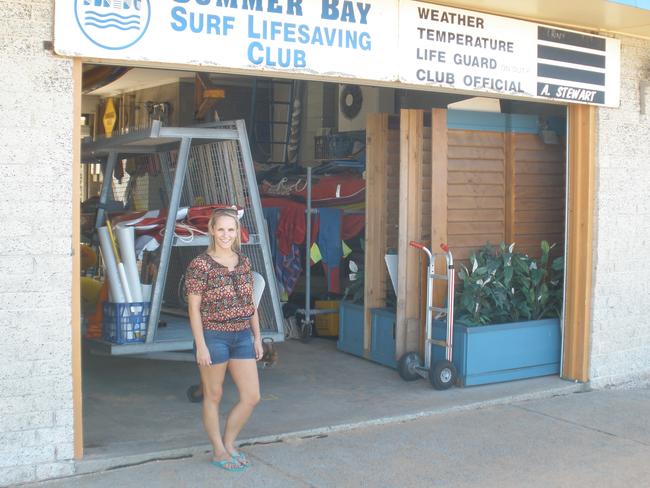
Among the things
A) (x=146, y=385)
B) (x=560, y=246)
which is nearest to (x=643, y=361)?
(x=560, y=246)

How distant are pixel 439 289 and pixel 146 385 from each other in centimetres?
270

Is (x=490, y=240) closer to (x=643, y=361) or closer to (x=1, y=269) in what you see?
(x=643, y=361)

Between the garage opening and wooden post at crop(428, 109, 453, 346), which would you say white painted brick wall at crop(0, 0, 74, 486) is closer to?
the garage opening

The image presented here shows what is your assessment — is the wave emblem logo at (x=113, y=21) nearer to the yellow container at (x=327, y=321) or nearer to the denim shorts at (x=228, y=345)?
the denim shorts at (x=228, y=345)

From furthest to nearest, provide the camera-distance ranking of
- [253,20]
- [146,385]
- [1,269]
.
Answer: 1. [146,385]
2. [253,20]
3. [1,269]

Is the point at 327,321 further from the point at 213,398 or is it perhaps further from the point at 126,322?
the point at 213,398

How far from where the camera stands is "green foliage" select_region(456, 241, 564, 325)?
7.75 metres

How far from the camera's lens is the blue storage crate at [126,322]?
21.9 feet

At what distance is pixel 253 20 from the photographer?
558cm

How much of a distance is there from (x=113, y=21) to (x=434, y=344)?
4010 millimetres

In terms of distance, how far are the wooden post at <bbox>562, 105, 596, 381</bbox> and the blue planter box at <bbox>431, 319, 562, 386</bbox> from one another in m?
0.23

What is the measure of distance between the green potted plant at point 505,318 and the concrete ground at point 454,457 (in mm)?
611

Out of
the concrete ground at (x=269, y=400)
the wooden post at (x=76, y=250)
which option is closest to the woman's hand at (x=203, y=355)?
the wooden post at (x=76, y=250)

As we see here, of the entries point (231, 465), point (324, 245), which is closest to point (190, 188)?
point (324, 245)
